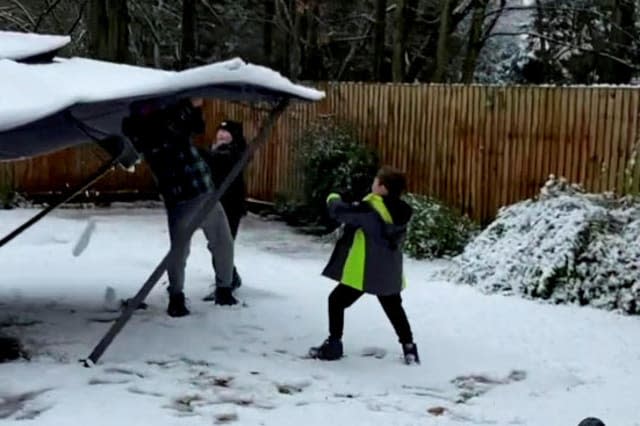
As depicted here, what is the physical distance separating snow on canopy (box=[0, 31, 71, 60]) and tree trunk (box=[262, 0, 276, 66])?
51.7 ft

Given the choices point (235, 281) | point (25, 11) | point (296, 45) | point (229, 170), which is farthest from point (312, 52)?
point (229, 170)

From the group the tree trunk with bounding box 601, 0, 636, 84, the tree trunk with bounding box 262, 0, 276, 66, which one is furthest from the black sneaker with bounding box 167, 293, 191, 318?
the tree trunk with bounding box 601, 0, 636, 84

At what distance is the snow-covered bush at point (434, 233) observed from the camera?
1204 centimetres

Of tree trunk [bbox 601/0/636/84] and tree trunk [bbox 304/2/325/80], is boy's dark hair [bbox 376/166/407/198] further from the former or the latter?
tree trunk [bbox 601/0/636/84]

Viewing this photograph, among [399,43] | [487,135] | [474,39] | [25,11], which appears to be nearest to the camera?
[487,135]

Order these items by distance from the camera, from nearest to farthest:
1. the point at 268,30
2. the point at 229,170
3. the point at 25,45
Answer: the point at 25,45 < the point at 229,170 < the point at 268,30

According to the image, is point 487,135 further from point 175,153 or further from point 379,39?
point 379,39

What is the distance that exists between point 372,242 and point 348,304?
486 millimetres

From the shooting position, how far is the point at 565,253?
9289mm

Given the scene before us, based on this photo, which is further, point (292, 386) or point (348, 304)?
point (348, 304)

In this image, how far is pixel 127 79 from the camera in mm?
7066

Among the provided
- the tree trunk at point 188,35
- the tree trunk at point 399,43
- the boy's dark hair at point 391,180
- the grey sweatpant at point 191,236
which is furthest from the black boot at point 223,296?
the tree trunk at point 188,35

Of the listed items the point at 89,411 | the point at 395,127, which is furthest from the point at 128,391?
the point at 395,127

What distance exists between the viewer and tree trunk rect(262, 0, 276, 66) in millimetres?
24016
